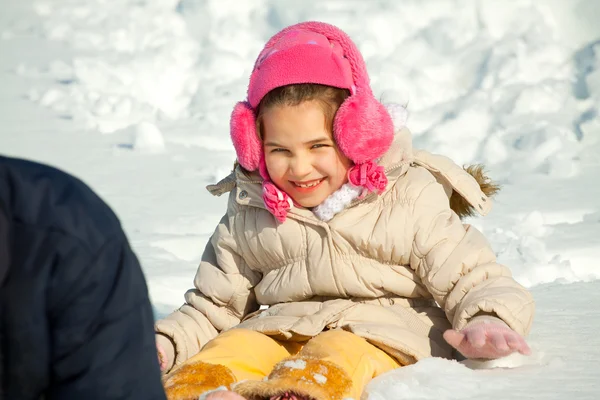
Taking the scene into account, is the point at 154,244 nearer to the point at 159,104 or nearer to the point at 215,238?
the point at 215,238

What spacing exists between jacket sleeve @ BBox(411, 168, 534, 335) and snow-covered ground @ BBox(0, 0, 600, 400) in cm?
72

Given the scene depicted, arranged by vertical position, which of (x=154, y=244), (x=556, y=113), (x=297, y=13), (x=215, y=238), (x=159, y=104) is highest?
(x=297, y=13)

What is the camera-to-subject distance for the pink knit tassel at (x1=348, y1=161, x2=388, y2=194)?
6.74 feet

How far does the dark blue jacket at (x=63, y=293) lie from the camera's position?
2.52 feet

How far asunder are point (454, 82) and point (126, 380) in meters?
5.07

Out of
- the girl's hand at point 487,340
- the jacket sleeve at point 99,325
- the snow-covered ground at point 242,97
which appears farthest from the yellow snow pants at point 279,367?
the snow-covered ground at point 242,97

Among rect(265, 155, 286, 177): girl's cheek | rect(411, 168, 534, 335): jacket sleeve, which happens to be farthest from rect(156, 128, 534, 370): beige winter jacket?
rect(265, 155, 286, 177): girl's cheek

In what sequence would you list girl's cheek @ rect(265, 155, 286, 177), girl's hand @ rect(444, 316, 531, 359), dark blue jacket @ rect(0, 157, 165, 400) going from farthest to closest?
girl's cheek @ rect(265, 155, 286, 177) → girl's hand @ rect(444, 316, 531, 359) → dark blue jacket @ rect(0, 157, 165, 400)

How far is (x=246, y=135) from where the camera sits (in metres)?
2.08

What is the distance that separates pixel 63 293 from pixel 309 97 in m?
1.29

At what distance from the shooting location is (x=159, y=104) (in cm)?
615

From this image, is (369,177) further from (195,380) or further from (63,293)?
(63,293)

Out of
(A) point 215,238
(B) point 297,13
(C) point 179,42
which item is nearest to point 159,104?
(C) point 179,42

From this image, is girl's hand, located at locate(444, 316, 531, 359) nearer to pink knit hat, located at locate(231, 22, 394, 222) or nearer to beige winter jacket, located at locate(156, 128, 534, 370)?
beige winter jacket, located at locate(156, 128, 534, 370)
